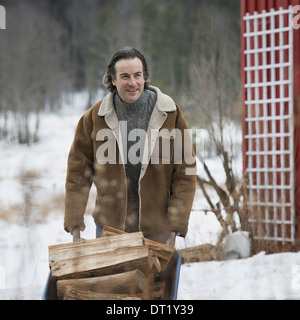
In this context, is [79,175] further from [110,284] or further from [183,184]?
[110,284]

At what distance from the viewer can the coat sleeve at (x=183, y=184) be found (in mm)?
A: 2129

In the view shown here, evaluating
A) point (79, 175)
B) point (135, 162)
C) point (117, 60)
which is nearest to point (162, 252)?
point (135, 162)

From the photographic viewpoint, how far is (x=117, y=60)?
204 centimetres

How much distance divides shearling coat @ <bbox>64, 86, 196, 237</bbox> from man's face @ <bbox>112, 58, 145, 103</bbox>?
162 millimetres

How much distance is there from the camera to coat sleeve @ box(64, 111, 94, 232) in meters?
2.15

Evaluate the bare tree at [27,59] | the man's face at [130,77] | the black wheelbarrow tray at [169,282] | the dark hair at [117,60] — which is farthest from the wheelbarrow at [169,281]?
the bare tree at [27,59]

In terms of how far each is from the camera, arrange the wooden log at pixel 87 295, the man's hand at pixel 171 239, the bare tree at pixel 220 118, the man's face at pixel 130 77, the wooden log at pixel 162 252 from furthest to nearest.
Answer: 1. the bare tree at pixel 220 118
2. the man's hand at pixel 171 239
3. the man's face at pixel 130 77
4. the wooden log at pixel 162 252
5. the wooden log at pixel 87 295

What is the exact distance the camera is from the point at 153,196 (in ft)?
7.09

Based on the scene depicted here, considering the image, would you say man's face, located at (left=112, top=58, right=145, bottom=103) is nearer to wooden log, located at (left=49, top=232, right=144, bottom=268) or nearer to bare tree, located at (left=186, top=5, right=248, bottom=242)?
wooden log, located at (left=49, top=232, right=144, bottom=268)

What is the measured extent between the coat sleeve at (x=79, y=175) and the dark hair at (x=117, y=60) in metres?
0.19

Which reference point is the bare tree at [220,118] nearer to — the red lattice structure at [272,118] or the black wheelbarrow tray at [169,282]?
the red lattice structure at [272,118]

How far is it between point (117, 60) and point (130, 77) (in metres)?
0.13

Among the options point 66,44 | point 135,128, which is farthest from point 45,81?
point 135,128

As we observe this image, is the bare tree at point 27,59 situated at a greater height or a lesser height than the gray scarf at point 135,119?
Answer: greater
